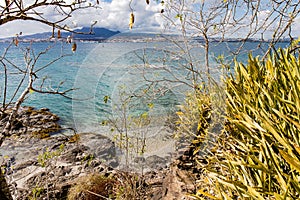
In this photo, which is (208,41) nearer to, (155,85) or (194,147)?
(155,85)

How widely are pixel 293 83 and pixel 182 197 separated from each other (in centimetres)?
148

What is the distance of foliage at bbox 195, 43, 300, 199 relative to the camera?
4.07ft

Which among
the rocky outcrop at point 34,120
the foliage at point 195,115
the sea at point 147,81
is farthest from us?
the rocky outcrop at point 34,120

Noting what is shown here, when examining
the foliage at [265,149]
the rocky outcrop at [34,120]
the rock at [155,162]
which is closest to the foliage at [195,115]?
the rock at [155,162]

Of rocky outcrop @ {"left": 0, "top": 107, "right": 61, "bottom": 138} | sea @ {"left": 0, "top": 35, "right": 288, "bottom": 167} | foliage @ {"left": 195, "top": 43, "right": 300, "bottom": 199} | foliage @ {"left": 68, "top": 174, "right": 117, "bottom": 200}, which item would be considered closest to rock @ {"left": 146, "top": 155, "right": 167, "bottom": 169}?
sea @ {"left": 0, "top": 35, "right": 288, "bottom": 167}

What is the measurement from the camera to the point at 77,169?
5637 mm

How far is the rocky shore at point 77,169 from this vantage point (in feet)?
9.87

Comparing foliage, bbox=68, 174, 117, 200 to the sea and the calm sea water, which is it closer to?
the sea

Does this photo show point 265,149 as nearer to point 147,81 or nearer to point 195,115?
point 195,115

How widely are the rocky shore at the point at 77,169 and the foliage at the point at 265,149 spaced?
2.14ft

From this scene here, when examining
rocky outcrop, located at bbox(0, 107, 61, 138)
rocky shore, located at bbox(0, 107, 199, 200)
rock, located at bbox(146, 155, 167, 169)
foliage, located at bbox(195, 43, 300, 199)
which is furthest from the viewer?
rocky outcrop, located at bbox(0, 107, 61, 138)

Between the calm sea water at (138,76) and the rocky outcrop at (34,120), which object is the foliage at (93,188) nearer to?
the calm sea water at (138,76)

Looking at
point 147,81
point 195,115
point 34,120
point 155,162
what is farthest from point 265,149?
point 34,120

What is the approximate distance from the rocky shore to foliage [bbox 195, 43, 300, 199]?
A: 2.14 ft
